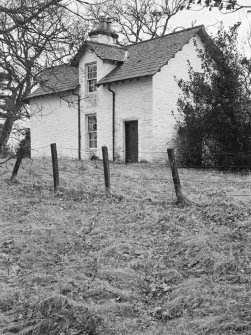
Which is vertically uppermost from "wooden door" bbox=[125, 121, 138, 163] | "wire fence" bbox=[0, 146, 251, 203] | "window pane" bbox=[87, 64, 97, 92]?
"window pane" bbox=[87, 64, 97, 92]

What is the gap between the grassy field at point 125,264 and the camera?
4.74 m

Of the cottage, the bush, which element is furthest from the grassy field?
the cottage

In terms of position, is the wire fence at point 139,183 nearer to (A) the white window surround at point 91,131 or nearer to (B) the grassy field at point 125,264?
(B) the grassy field at point 125,264

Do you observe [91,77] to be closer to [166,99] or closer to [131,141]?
[131,141]

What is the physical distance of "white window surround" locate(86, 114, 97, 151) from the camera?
24500mm

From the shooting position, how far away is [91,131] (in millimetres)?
24594

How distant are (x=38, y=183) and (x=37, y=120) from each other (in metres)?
14.6

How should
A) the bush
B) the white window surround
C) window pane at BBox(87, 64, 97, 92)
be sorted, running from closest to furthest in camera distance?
the bush
window pane at BBox(87, 64, 97, 92)
the white window surround

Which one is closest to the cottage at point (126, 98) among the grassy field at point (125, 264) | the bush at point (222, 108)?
the bush at point (222, 108)

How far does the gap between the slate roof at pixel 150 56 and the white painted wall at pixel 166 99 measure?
1.19 ft

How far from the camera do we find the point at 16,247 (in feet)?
24.6

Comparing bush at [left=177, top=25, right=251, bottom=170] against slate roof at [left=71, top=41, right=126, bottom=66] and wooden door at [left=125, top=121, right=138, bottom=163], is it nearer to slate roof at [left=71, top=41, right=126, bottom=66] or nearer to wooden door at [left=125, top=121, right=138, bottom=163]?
wooden door at [left=125, top=121, right=138, bottom=163]

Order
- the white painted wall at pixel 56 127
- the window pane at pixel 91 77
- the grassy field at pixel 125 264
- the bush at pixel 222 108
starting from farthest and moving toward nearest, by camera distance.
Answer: the white painted wall at pixel 56 127 < the window pane at pixel 91 77 < the bush at pixel 222 108 < the grassy field at pixel 125 264

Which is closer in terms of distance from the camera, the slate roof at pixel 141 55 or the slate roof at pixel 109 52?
the slate roof at pixel 141 55
